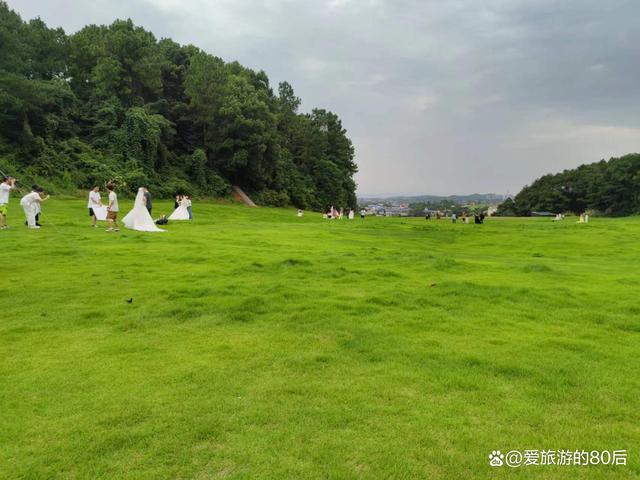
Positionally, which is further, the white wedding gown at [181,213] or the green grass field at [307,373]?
the white wedding gown at [181,213]

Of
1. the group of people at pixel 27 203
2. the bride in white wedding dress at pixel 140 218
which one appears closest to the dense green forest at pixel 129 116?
the group of people at pixel 27 203

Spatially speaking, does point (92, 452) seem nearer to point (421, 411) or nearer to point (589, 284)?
point (421, 411)

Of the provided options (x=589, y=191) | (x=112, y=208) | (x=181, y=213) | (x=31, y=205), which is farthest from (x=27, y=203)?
(x=589, y=191)

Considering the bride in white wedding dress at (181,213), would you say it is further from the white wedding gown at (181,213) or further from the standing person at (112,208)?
the standing person at (112,208)

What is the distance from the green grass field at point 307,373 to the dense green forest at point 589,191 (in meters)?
92.6

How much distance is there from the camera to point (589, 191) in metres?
102

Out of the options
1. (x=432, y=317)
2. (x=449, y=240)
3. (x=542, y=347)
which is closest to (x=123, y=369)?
(x=432, y=317)

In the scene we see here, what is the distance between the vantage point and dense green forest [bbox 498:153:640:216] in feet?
303

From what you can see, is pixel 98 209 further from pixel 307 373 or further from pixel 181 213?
pixel 307 373

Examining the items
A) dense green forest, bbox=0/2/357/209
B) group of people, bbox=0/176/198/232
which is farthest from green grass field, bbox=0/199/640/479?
dense green forest, bbox=0/2/357/209

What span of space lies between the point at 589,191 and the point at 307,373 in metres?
112

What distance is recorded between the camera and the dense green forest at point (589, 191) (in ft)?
303

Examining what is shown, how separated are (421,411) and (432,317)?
12.4 ft

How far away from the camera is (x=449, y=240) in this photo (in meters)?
29.8
